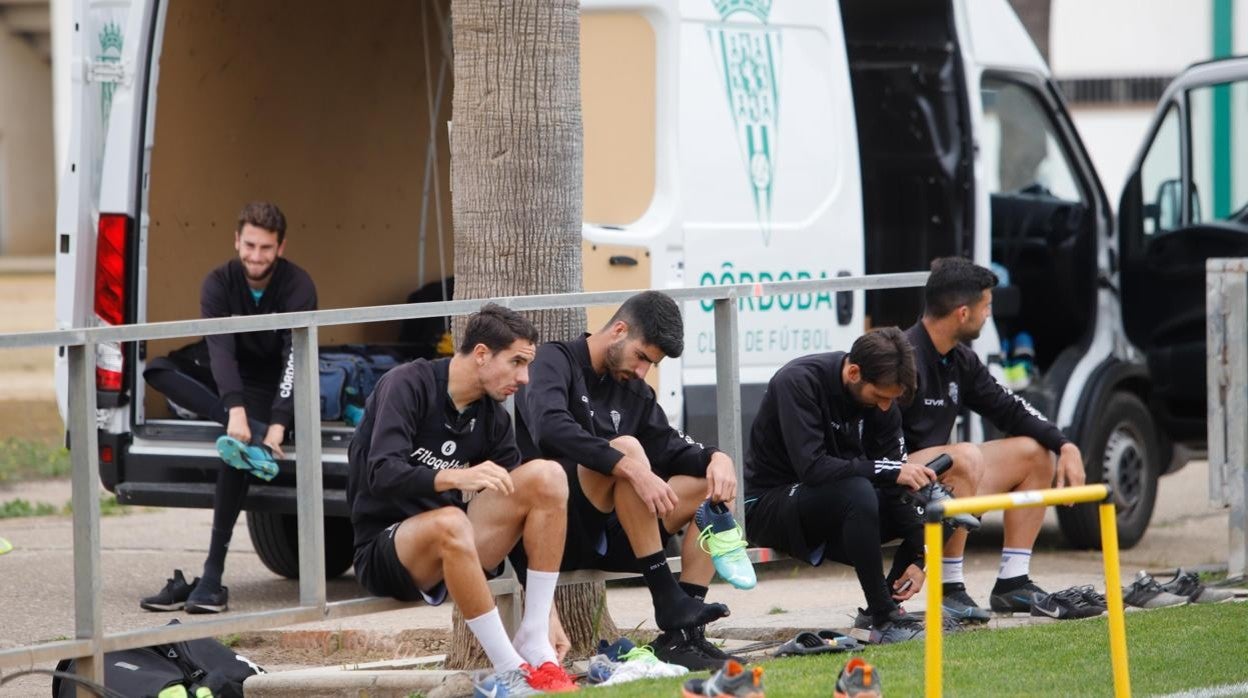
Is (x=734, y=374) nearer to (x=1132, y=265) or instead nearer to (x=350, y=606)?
(x=350, y=606)

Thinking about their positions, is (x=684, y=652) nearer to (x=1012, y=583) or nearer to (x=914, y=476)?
(x=914, y=476)

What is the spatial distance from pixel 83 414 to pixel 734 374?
227 cm

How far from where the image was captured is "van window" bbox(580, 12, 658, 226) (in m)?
7.23

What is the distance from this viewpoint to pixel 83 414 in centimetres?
477

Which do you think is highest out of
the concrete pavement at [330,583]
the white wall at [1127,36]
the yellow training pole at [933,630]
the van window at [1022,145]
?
the white wall at [1127,36]

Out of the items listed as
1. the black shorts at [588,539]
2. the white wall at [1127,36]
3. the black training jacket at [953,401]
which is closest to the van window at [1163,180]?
the black training jacket at [953,401]

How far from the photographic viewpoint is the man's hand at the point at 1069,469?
6539 mm

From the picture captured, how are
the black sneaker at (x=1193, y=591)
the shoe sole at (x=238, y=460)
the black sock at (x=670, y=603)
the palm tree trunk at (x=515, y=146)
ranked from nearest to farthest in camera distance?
the black sock at (x=670, y=603), the palm tree trunk at (x=515, y=146), the black sneaker at (x=1193, y=591), the shoe sole at (x=238, y=460)

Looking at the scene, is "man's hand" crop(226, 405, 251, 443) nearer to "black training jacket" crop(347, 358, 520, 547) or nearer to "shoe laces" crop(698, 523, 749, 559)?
"black training jacket" crop(347, 358, 520, 547)

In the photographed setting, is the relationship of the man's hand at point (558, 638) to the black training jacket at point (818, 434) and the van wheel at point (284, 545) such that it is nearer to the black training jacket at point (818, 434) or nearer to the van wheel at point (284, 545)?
the black training jacket at point (818, 434)

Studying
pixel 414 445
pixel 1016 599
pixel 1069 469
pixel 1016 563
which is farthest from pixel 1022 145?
pixel 414 445

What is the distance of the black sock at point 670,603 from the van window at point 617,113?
6.37 ft

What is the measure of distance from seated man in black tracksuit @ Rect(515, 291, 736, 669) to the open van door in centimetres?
371

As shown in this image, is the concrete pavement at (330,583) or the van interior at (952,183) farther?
the van interior at (952,183)
